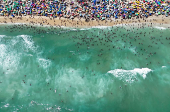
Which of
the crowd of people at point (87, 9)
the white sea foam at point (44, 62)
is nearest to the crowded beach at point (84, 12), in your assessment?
the crowd of people at point (87, 9)

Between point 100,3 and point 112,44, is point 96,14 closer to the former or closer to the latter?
point 100,3

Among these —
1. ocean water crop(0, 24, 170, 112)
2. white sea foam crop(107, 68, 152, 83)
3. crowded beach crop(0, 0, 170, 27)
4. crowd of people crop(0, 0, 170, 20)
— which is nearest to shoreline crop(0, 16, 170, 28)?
crowded beach crop(0, 0, 170, 27)

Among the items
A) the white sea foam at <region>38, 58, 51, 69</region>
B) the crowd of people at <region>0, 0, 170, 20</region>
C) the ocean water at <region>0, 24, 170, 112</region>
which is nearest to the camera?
the ocean water at <region>0, 24, 170, 112</region>

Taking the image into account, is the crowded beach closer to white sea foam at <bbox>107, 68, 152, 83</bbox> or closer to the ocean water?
the ocean water

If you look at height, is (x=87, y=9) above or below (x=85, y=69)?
above

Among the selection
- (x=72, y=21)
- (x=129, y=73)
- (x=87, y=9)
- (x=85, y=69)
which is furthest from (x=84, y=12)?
(x=129, y=73)

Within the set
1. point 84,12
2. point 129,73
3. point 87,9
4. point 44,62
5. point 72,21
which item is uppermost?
point 87,9

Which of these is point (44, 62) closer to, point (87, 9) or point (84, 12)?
point (84, 12)
